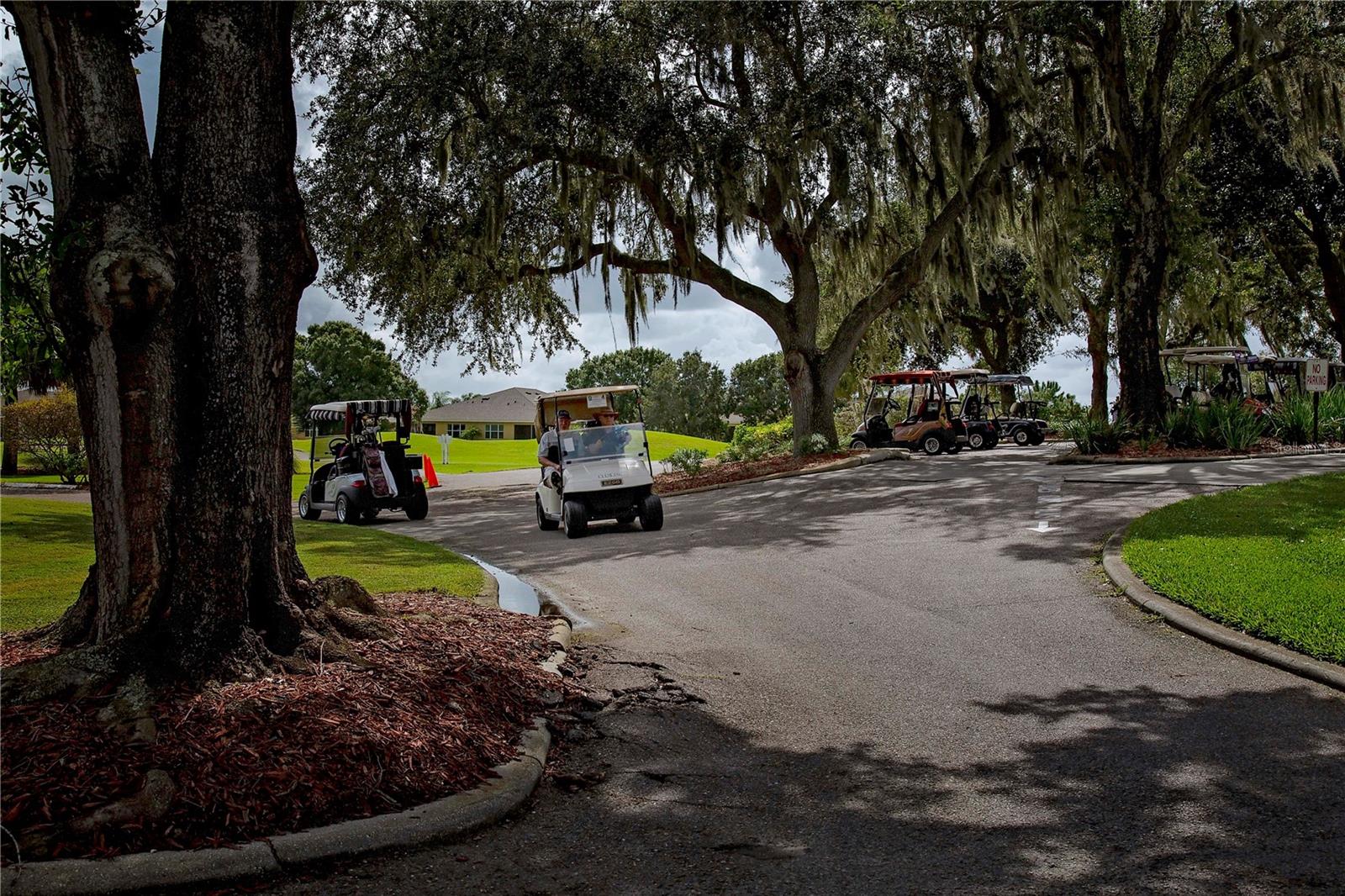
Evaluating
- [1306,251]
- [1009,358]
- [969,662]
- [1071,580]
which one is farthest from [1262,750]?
[1009,358]

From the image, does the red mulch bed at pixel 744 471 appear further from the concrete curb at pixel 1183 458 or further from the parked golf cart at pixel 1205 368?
the parked golf cart at pixel 1205 368

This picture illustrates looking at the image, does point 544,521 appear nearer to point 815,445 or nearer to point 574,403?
point 574,403

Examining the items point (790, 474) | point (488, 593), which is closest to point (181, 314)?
point (488, 593)

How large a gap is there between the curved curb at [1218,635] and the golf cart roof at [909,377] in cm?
1990

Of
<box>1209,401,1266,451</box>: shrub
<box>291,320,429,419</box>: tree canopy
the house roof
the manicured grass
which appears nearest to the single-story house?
the house roof

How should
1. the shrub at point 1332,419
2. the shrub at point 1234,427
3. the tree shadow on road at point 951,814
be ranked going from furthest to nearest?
the shrub at point 1332,419 < the shrub at point 1234,427 < the tree shadow on road at point 951,814

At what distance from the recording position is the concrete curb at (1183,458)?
20.7m

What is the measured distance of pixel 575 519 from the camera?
15867 mm

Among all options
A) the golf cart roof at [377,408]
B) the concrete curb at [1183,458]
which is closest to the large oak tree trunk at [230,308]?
the golf cart roof at [377,408]

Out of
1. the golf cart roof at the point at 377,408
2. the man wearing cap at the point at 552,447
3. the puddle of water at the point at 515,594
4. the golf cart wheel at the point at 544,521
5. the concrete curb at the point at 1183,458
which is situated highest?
the golf cart roof at the point at 377,408

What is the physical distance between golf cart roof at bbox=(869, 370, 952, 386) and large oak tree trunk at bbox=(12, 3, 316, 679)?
84.7 ft

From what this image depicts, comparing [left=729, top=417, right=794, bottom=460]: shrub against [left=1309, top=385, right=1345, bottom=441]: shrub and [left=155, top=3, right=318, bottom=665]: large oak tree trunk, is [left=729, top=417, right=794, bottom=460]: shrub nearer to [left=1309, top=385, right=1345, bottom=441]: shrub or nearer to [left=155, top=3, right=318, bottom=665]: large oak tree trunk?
[left=1309, top=385, right=1345, bottom=441]: shrub

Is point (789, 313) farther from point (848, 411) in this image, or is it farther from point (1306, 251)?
point (1306, 251)

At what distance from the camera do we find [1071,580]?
10234 mm
